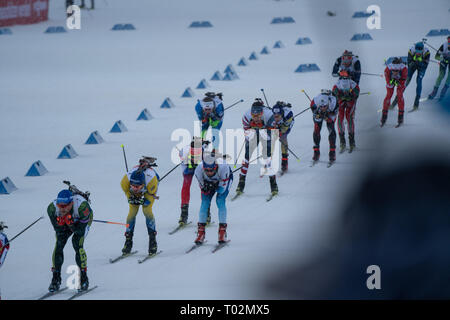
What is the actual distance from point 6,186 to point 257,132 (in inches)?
193

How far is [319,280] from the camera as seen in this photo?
1690 millimetres

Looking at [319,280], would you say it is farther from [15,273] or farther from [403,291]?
[15,273]

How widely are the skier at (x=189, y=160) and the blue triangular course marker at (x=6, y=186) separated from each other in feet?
13.7

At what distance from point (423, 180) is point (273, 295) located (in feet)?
1.47

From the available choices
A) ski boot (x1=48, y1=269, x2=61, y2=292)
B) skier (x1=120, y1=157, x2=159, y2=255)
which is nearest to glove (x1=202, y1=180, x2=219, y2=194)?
skier (x1=120, y1=157, x2=159, y2=255)

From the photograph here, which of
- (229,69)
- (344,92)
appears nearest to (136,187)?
(344,92)

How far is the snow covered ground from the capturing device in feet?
7.10

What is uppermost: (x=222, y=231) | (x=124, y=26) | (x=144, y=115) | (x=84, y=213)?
(x=124, y=26)

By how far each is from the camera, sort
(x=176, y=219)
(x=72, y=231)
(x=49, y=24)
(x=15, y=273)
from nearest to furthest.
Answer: (x=72, y=231), (x=15, y=273), (x=176, y=219), (x=49, y=24)

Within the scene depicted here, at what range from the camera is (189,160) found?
433 inches

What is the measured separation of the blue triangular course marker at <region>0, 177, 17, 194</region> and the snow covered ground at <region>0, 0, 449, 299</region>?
0.43 ft

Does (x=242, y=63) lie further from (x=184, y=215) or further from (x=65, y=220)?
(x=65, y=220)

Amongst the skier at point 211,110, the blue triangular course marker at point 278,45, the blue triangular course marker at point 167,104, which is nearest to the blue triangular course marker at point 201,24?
the blue triangular course marker at point 278,45
